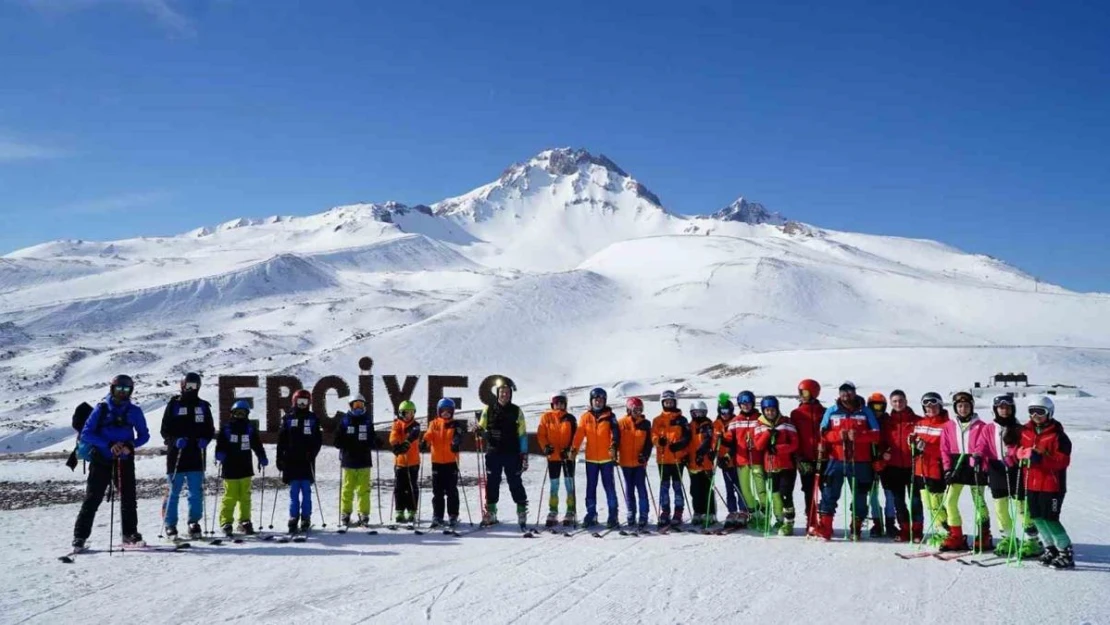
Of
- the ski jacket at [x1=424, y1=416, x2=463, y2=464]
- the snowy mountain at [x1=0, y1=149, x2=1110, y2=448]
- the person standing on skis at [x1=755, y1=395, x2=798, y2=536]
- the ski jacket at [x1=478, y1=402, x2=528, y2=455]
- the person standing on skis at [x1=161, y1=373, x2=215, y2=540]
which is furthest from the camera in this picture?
the snowy mountain at [x1=0, y1=149, x2=1110, y2=448]

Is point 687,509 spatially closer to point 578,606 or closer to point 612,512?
point 612,512

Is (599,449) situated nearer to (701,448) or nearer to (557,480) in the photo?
(557,480)

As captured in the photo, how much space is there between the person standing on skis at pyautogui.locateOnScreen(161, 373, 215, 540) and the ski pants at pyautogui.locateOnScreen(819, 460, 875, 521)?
9520 mm

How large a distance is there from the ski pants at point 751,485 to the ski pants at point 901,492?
1.78 meters

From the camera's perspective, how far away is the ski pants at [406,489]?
1262cm

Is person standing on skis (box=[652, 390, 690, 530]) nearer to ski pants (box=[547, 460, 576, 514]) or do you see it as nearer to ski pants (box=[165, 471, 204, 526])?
ski pants (box=[547, 460, 576, 514])

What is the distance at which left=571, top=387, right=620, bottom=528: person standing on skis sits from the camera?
12.0m

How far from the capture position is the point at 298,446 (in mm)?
12078

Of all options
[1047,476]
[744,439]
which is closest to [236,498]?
[744,439]

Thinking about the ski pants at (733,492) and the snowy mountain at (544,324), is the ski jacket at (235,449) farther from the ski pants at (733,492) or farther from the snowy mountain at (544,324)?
the snowy mountain at (544,324)

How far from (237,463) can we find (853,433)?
9610 millimetres

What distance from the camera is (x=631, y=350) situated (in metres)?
64.1

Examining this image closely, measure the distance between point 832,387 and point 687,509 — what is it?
28025mm

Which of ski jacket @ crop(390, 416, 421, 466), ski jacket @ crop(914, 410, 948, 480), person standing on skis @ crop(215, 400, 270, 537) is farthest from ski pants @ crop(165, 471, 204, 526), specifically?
ski jacket @ crop(914, 410, 948, 480)
